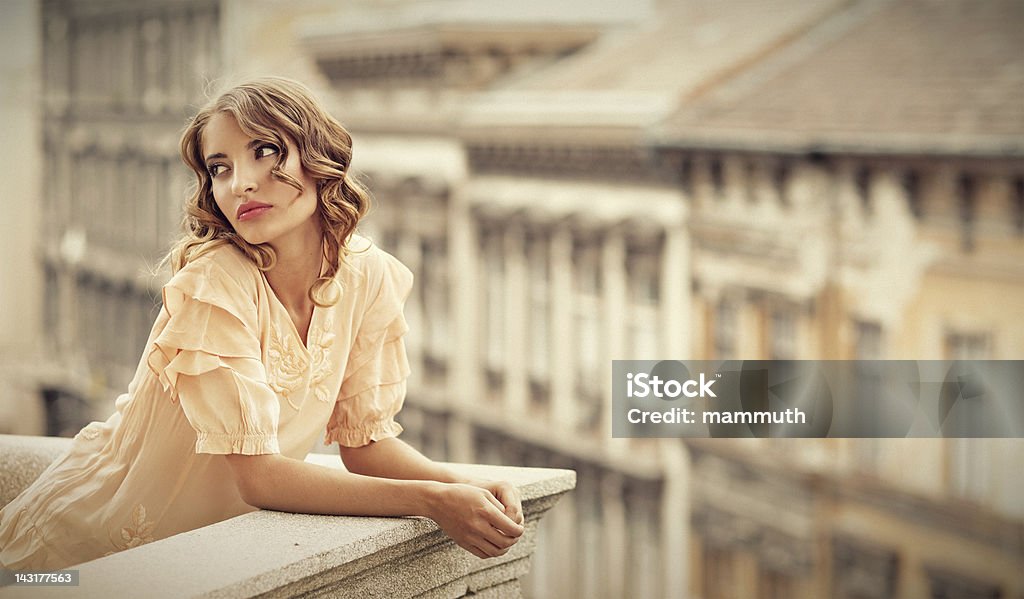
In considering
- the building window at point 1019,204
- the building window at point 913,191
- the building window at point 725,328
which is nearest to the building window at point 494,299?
the building window at point 725,328

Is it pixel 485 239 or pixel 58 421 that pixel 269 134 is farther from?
pixel 58 421

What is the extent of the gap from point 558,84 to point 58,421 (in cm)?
880

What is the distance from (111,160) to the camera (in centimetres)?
1620

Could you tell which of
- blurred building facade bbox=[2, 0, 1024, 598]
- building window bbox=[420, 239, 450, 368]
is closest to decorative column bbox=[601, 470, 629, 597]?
blurred building facade bbox=[2, 0, 1024, 598]

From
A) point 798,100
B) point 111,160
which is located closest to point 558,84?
point 798,100

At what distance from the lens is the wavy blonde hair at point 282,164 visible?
1739 millimetres

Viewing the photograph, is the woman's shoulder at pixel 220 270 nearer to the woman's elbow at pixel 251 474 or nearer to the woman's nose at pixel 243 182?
the woman's nose at pixel 243 182

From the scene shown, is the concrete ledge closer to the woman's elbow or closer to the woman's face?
the woman's elbow

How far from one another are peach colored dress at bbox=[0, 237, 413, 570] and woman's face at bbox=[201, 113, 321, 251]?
0.06 meters

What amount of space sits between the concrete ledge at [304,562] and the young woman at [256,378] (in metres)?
0.05

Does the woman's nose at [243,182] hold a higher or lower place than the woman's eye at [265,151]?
lower

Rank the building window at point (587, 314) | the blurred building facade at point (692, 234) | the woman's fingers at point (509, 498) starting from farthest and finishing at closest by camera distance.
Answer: the building window at point (587, 314) → the blurred building facade at point (692, 234) → the woman's fingers at point (509, 498)

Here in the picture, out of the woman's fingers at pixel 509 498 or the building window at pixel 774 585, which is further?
the building window at pixel 774 585

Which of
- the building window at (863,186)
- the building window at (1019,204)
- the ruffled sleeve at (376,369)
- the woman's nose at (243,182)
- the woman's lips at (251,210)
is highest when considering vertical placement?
the building window at (863,186)
